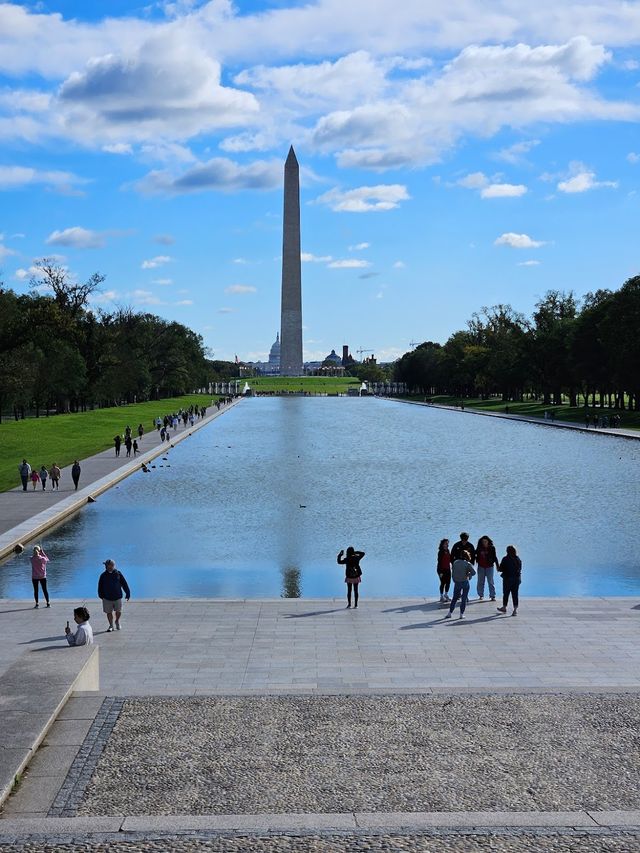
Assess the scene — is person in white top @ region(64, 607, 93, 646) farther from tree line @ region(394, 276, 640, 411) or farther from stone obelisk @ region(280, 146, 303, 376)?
stone obelisk @ region(280, 146, 303, 376)

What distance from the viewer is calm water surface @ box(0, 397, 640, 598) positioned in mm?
19000

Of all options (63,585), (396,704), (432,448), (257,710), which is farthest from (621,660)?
(432,448)

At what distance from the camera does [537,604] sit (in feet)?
53.6

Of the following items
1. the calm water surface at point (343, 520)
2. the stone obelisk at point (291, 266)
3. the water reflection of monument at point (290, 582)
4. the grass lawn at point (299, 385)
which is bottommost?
the water reflection of monument at point (290, 582)

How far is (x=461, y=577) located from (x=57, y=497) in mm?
18504

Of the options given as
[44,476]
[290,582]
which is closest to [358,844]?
[290,582]

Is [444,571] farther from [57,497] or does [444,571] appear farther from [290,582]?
[57,497]

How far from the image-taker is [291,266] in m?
133

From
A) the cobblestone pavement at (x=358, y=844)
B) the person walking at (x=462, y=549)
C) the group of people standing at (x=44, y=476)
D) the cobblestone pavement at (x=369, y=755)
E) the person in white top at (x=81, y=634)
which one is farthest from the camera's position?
the group of people standing at (x=44, y=476)

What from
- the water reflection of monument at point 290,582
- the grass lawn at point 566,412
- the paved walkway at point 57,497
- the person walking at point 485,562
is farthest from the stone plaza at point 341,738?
the grass lawn at point 566,412

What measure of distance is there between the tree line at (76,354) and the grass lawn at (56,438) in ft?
11.1

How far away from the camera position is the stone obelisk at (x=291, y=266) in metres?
126

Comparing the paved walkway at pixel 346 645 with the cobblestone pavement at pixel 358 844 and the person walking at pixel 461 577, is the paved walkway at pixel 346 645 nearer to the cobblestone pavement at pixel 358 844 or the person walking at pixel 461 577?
the person walking at pixel 461 577

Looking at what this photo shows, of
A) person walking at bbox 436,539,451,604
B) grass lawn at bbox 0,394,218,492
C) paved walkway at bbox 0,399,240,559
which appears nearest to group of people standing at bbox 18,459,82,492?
paved walkway at bbox 0,399,240,559
